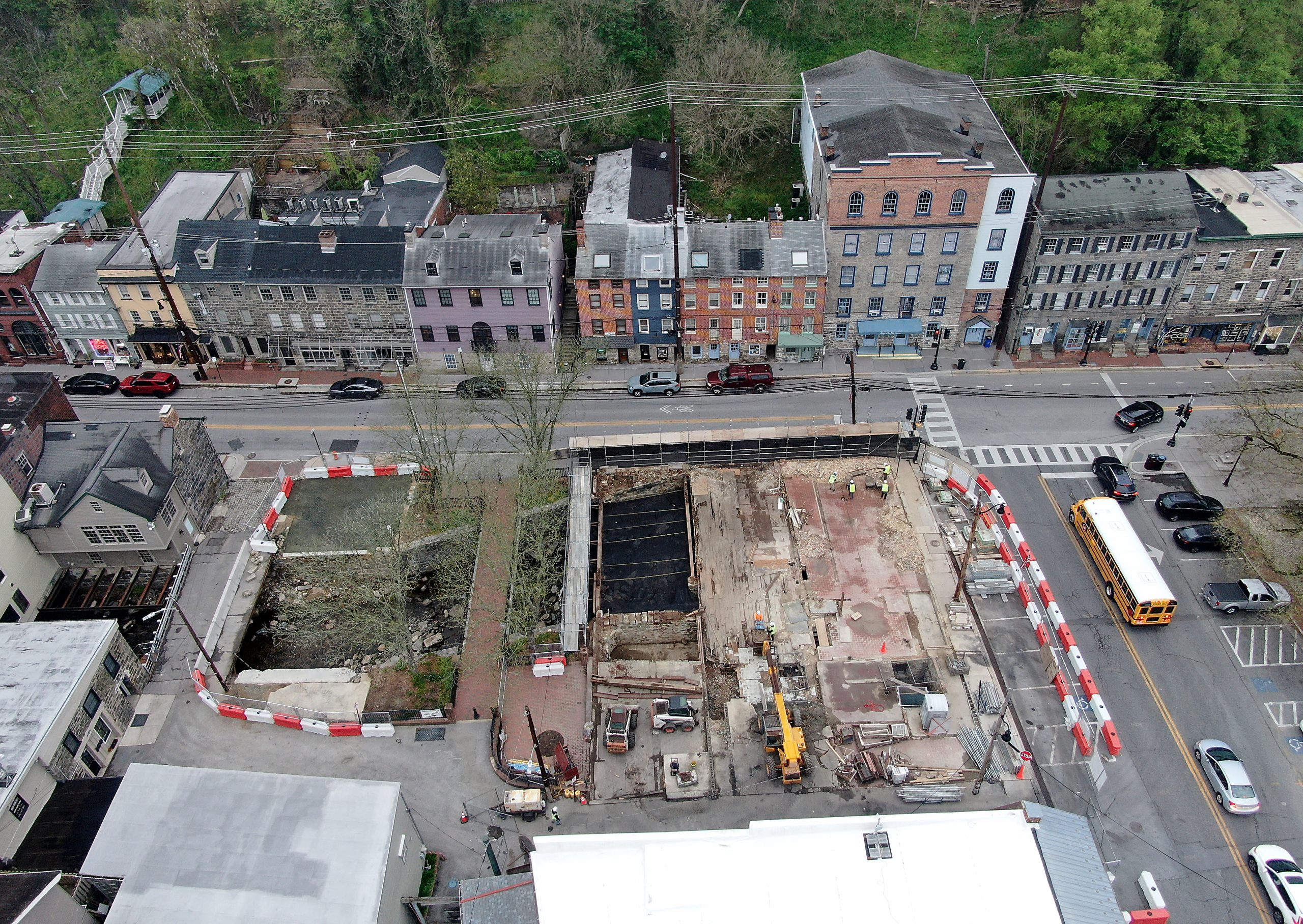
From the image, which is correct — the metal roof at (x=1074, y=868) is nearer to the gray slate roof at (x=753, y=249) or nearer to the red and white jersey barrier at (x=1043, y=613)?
the red and white jersey barrier at (x=1043, y=613)

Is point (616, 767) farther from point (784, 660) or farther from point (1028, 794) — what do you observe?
point (1028, 794)

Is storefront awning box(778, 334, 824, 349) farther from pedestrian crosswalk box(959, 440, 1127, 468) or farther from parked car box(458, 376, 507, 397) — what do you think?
parked car box(458, 376, 507, 397)

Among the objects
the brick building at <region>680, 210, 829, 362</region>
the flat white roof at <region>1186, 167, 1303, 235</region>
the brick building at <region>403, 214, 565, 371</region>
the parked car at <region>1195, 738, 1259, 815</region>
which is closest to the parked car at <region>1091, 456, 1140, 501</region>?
the parked car at <region>1195, 738, 1259, 815</region>

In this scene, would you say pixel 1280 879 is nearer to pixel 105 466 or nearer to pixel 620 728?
pixel 620 728

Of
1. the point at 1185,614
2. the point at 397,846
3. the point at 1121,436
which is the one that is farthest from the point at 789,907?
the point at 1121,436

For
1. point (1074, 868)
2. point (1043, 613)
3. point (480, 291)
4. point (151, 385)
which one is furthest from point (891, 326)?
point (151, 385)

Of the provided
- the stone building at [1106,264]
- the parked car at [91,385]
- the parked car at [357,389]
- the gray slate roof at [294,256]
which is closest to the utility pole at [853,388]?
the stone building at [1106,264]
